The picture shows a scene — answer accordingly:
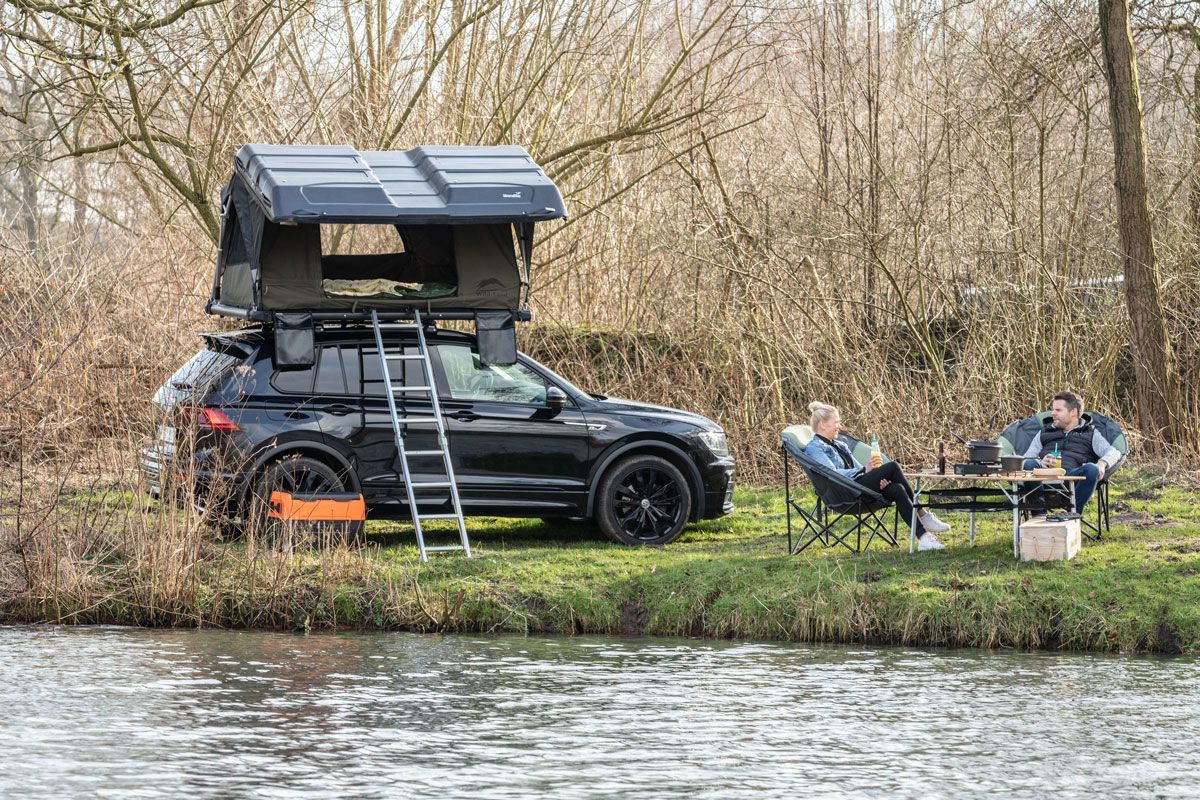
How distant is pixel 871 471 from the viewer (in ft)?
41.8

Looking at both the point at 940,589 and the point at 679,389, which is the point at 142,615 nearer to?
the point at 940,589

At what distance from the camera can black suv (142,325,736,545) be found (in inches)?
497

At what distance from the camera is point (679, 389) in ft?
61.6

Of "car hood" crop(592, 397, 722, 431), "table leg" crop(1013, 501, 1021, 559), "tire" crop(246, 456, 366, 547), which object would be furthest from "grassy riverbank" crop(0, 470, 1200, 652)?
"car hood" crop(592, 397, 722, 431)

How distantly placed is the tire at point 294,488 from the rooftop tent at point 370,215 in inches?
48.9

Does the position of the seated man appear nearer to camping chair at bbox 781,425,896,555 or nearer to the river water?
camping chair at bbox 781,425,896,555

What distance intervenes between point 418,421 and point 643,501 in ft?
6.78

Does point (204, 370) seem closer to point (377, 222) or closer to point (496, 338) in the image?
point (377, 222)

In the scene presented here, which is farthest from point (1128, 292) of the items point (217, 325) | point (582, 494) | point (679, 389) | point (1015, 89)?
point (217, 325)

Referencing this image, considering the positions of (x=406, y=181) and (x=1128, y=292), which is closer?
(x=406, y=181)

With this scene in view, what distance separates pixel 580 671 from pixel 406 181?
197 inches

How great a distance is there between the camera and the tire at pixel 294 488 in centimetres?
1207

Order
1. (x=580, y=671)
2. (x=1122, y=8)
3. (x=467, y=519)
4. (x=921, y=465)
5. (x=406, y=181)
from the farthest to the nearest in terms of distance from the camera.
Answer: (x=1122, y=8)
(x=921, y=465)
(x=467, y=519)
(x=406, y=181)
(x=580, y=671)

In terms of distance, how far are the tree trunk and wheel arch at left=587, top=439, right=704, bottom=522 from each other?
21.5 feet
